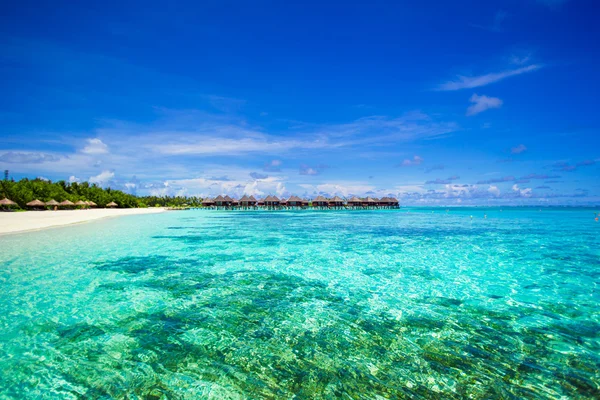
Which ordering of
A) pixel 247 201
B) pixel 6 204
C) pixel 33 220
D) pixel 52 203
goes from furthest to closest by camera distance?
pixel 247 201
pixel 52 203
pixel 6 204
pixel 33 220

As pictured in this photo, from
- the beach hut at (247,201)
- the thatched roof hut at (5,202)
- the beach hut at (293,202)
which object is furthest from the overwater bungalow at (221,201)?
the thatched roof hut at (5,202)

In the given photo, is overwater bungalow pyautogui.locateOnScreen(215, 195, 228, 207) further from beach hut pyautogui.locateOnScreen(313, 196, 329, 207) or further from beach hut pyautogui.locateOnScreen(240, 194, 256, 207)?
beach hut pyautogui.locateOnScreen(313, 196, 329, 207)

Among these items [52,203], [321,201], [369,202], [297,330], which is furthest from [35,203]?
[369,202]

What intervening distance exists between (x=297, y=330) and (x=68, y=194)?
61216 mm

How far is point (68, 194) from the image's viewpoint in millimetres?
51812

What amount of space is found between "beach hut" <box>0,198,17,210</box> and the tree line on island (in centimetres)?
99

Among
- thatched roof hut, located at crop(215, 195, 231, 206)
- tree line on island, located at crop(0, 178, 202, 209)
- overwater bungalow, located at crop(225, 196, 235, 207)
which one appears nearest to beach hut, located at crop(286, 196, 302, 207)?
overwater bungalow, located at crop(225, 196, 235, 207)

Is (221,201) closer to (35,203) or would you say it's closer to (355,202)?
(355,202)

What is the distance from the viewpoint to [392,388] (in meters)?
3.35

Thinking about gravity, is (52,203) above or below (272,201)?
below

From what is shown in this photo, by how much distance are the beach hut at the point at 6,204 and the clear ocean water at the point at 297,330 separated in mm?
38368

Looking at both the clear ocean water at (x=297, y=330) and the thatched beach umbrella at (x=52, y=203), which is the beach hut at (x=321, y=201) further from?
the clear ocean water at (x=297, y=330)

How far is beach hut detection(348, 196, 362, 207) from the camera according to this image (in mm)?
65125

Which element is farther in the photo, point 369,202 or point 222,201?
point 369,202
